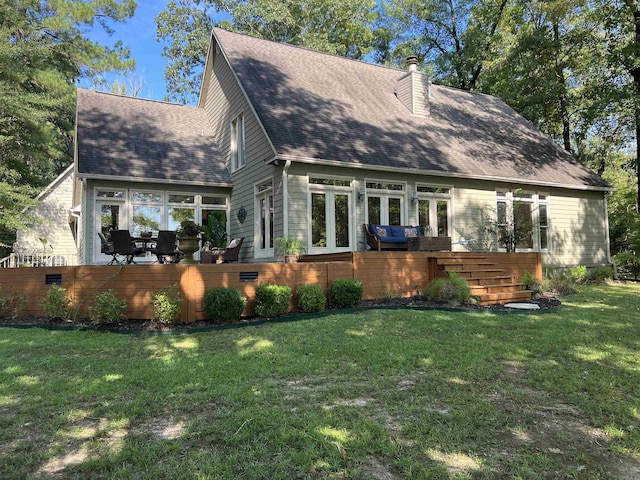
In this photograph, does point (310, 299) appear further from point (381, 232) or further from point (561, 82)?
point (561, 82)

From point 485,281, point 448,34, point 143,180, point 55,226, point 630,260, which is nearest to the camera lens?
point 485,281

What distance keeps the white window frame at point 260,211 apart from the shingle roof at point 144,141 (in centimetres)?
171

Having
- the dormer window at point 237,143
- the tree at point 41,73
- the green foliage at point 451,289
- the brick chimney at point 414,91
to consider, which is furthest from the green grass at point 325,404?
the tree at point 41,73

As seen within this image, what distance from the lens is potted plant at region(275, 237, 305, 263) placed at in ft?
30.1

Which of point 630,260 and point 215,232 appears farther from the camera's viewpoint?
point 630,260

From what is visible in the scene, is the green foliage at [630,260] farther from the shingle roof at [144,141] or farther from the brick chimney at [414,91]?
the shingle roof at [144,141]

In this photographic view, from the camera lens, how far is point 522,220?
1302cm

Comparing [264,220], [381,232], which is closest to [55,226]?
[264,220]

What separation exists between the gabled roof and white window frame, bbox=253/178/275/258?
136 centimetres

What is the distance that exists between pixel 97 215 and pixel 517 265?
10.4m

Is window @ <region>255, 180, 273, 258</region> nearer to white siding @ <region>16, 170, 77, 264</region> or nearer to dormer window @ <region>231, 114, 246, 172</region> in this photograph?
dormer window @ <region>231, 114, 246, 172</region>

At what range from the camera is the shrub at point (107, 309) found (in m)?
6.09

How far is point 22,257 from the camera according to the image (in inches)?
643

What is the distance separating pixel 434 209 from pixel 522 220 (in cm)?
326
